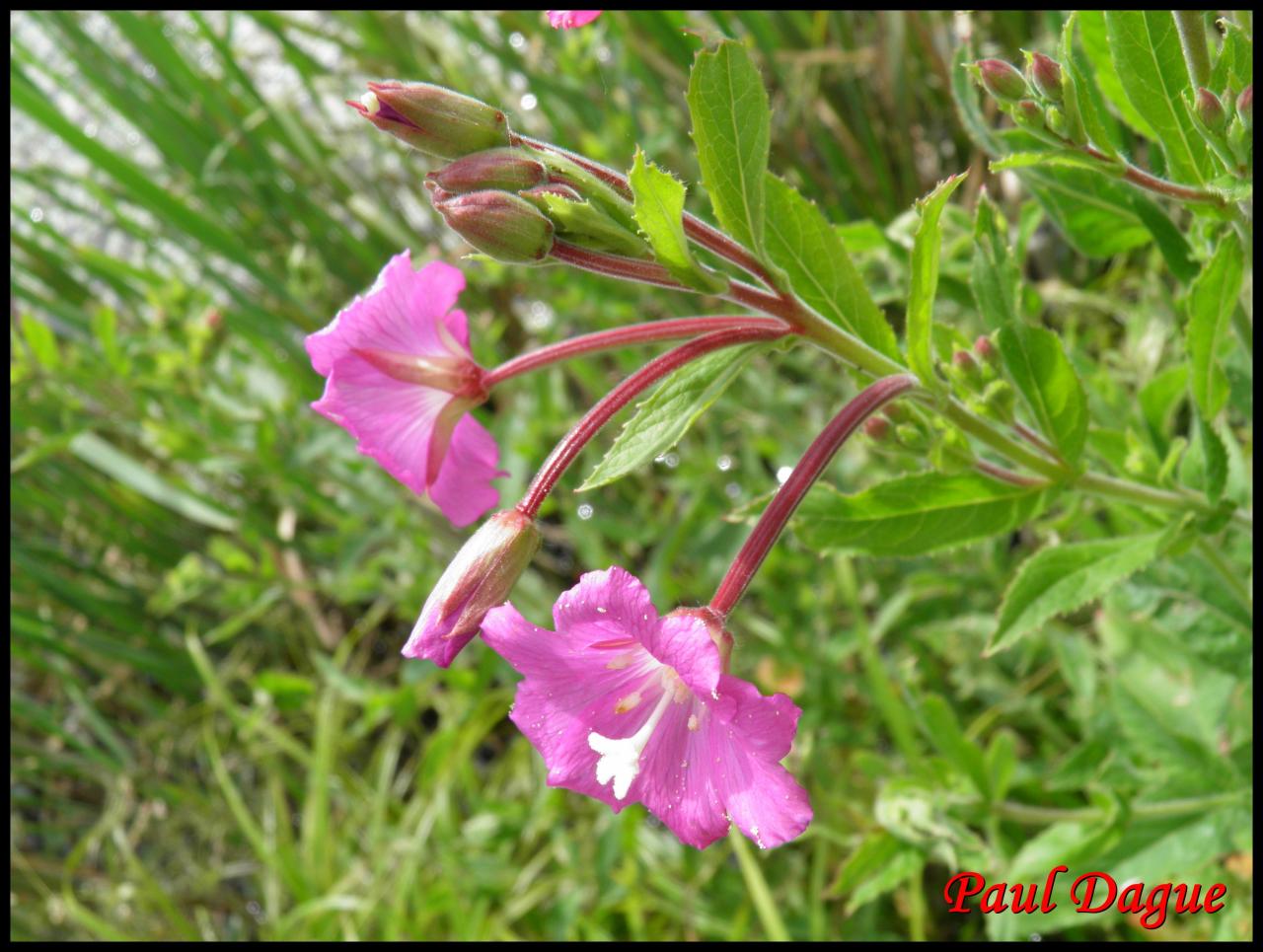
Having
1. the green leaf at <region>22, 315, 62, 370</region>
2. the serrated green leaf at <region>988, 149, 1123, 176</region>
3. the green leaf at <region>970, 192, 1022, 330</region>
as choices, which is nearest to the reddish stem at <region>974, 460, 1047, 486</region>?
the green leaf at <region>970, 192, 1022, 330</region>

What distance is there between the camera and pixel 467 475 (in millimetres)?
1031

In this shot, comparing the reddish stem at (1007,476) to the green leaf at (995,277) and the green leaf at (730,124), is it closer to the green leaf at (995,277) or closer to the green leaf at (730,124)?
the green leaf at (995,277)

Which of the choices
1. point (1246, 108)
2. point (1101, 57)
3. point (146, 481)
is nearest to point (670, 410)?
point (1246, 108)

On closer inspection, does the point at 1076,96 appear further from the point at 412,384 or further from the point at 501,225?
the point at 412,384

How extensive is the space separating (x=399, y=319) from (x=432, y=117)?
0.20m

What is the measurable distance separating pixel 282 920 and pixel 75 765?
0.86 meters

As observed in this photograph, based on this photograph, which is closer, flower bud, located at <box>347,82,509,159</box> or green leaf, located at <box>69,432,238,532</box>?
flower bud, located at <box>347,82,509,159</box>

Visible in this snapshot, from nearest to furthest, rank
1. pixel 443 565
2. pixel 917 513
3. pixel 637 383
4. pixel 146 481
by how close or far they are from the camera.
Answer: pixel 637 383, pixel 917 513, pixel 443 565, pixel 146 481

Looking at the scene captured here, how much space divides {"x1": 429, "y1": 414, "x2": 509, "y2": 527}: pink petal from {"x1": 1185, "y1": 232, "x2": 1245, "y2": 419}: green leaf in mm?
636

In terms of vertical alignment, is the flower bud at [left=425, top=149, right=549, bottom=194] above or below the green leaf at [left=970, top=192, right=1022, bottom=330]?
above

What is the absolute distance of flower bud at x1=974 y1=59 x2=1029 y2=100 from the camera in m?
0.89

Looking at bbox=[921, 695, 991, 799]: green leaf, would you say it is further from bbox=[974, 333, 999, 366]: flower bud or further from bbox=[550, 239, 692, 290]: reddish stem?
bbox=[550, 239, 692, 290]: reddish stem

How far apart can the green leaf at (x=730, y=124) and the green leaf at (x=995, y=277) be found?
328mm

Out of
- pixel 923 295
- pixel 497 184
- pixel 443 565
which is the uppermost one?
pixel 497 184
